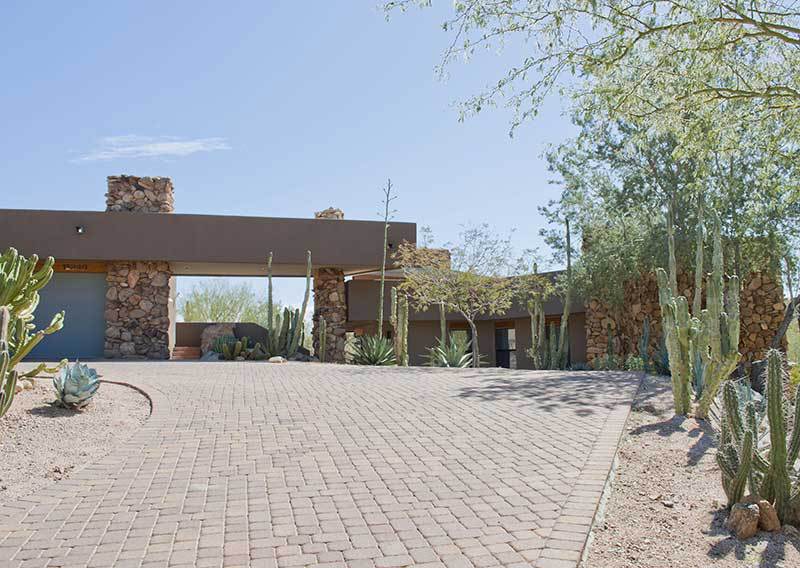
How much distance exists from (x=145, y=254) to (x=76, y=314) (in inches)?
105

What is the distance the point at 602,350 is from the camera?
19922mm

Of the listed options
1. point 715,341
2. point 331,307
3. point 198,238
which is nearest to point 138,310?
point 198,238

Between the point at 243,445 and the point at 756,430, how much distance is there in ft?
15.4

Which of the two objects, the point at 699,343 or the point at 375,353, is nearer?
the point at 699,343

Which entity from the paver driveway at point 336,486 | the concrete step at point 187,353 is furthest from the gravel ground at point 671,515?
the concrete step at point 187,353

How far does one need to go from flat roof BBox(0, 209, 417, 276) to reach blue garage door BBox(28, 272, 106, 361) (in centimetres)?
110

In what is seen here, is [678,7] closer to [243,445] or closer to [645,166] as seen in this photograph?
[243,445]

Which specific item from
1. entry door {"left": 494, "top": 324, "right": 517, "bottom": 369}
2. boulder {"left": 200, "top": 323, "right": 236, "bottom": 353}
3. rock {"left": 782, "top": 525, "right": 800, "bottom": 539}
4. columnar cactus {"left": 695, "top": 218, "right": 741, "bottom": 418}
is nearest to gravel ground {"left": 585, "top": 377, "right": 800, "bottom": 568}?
rock {"left": 782, "top": 525, "right": 800, "bottom": 539}

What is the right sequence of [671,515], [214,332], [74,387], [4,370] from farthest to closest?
[214,332] < [74,387] < [4,370] < [671,515]

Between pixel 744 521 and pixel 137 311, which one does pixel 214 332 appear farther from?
pixel 744 521

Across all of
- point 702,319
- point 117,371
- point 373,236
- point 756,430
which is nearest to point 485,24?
point 702,319

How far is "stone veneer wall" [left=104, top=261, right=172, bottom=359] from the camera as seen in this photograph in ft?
62.1

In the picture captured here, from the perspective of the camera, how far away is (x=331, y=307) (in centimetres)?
2094

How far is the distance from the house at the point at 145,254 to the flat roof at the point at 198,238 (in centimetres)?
3
